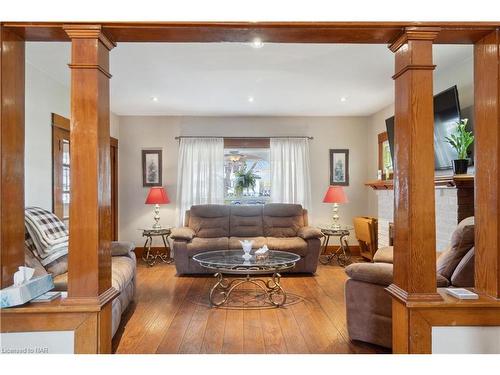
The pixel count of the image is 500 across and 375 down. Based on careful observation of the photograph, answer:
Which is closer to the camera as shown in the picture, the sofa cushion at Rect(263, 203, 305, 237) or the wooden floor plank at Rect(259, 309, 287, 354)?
the wooden floor plank at Rect(259, 309, 287, 354)

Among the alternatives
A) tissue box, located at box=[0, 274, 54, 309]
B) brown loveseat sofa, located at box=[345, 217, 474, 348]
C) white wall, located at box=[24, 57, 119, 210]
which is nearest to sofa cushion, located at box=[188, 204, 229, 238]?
white wall, located at box=[24, 57, 119, 210]

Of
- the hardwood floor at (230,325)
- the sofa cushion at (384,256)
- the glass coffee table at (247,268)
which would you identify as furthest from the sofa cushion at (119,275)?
the sofa cushion at (384,256)

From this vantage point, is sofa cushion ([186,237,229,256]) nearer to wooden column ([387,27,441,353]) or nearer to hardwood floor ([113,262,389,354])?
hardwood floor ([113,262,389,354])

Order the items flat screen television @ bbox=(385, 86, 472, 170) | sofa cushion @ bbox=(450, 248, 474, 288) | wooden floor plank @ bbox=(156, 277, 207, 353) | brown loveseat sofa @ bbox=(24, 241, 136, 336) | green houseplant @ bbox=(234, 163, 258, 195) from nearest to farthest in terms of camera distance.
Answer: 1. sofa cushion @ bbox=(450, 248, 474, 288)
2. brown loveseat sofa @ bbox=(24, 241, 136, 336)
3. wooden floor plank @ bbox=(156, 277, 207, 353)
4. flat screen television @ bbox=(385, 86, 472, 170)
5. green houseplant @ bbox=(234, 163, 258, 195)

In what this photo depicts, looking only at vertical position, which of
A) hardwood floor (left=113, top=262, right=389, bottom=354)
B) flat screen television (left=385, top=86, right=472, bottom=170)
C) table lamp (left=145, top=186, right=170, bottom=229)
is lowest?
hardwood floor (left=113, top=262, right=389, bottom=354)

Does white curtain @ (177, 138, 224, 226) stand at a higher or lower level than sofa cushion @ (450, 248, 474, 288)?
higher

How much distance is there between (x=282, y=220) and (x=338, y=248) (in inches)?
53.5

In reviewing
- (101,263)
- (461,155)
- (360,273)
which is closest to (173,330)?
(101,263)

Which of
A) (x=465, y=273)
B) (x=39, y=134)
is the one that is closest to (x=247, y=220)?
(x=39, y=134)

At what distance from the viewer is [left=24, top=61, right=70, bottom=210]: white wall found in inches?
139

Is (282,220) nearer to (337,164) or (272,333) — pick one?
(337,164)

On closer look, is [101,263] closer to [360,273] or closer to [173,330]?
[173,330]

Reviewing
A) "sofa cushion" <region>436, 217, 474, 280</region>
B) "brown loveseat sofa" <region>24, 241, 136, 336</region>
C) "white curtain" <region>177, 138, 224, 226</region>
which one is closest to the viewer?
"sofa cushion" <region>436, 217, 474, 280</region>
